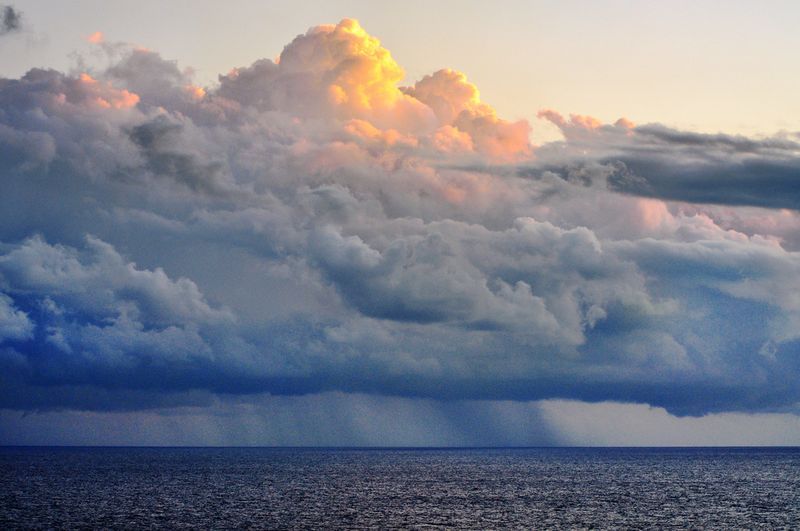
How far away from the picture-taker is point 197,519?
12400cm

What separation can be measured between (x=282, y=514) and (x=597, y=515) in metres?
44.7

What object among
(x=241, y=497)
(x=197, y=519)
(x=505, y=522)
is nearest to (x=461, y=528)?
(x=505, y=522)

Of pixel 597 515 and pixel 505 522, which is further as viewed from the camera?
pixel 597 515

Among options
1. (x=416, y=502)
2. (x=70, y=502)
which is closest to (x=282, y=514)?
(x=416, y=502)

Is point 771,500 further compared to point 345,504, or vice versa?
point 771,500

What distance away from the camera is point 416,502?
155m

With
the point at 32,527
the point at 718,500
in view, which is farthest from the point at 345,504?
the point at 718,500

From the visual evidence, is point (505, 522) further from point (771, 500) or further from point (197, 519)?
point (771, 500)

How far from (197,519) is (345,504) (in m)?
31.8

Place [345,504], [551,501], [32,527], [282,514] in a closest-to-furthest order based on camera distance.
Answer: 1. [32,527]
2. [282,514]
3. [345,504]
4. [551,501]

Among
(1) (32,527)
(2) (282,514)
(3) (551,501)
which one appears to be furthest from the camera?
(3) (551,501)

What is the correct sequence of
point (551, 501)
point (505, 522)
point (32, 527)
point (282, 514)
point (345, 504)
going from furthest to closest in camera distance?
point (551, 501), point (345, 504), point (282, 514), point (505, 522), point (32, 527)

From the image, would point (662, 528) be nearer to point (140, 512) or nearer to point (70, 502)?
point (140, 512)

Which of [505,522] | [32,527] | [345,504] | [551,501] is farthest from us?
[551,501]
